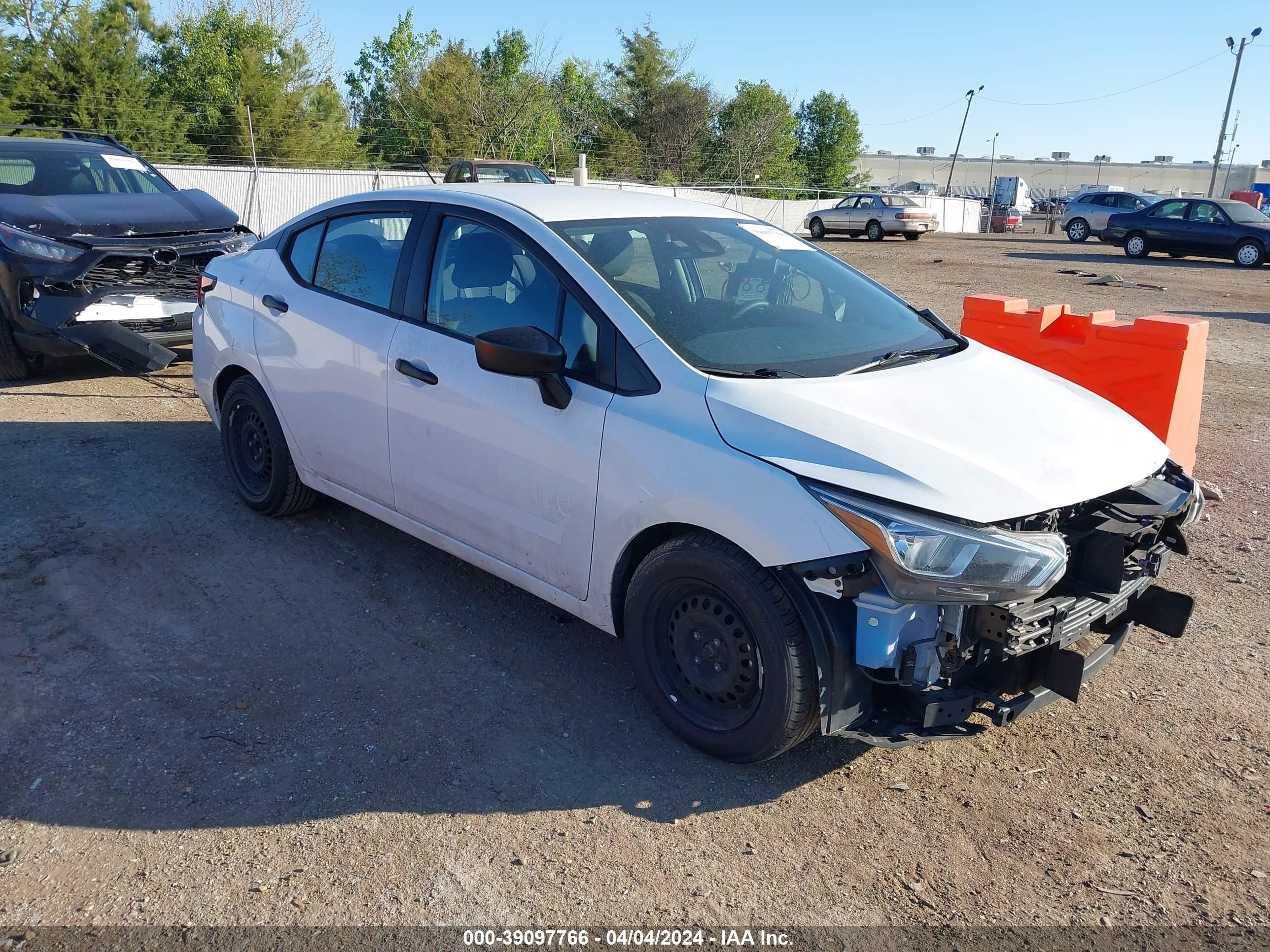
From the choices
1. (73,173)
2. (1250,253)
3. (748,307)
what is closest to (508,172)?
(73,173)

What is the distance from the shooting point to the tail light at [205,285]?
5.48m

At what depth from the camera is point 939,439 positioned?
3.12 metres

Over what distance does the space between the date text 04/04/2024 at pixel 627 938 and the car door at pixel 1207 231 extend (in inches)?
1050

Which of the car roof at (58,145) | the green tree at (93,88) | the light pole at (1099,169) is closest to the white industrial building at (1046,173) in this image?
the light pole at (1099,169)

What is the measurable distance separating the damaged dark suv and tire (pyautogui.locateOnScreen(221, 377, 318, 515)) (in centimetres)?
232

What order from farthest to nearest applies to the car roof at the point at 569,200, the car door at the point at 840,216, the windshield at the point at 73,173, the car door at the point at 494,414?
the car door at the point at 840,216 < the windshield at the point at 73,173 < the car roof at the point at 569,200 < the car door at the point at 494,414

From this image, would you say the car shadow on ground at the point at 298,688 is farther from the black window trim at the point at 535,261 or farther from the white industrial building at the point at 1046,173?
the white industrial building at the point at 1046,173

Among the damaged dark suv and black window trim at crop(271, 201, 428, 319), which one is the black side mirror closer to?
black window trim at crop(271, 201, 428, 319)

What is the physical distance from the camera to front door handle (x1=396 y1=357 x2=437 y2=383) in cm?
399

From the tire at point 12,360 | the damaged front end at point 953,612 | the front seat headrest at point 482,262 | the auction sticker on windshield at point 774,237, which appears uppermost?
the auction sticker on windshield at point 774,237

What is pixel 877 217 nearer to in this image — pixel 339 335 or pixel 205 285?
pixel 205 285

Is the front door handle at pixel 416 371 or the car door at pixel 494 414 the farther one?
the front door handle at pixel 416 371

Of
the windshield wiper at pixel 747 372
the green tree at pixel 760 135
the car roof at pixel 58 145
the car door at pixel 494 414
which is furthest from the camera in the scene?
the green tree at pixel 760 135

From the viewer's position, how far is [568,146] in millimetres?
40188
